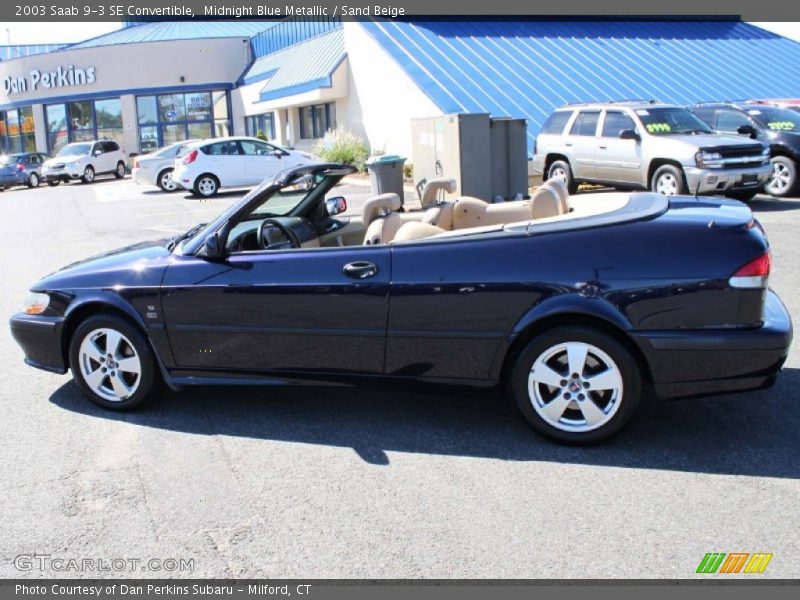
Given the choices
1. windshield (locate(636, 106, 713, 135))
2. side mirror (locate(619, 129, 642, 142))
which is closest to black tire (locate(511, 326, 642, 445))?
side mirror (locate(619, 129, 642, 142))

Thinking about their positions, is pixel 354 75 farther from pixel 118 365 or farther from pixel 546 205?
pixel 118 365

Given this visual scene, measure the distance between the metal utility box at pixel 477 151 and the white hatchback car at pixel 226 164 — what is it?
8521mm

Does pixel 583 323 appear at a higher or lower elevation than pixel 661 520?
higher

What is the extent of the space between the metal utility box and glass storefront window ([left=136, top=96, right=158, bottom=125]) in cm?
3267

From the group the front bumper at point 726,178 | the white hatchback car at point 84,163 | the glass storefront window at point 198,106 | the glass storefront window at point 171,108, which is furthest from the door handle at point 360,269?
the glass storefront window at point 171,108

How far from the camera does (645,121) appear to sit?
14.9 metres

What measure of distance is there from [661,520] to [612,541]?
0.31 m

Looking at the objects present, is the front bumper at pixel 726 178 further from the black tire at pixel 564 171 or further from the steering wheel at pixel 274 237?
→ the steering wheel at pixel 274 237

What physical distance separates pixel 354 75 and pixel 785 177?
15.7m

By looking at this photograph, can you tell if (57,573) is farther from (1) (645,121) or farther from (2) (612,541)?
(1) (645,121)

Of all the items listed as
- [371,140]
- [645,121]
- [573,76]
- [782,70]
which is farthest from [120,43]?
[645,121]

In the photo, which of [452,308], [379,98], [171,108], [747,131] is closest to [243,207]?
[452,308]

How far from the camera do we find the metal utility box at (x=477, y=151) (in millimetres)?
13188

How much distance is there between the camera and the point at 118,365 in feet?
17.5
